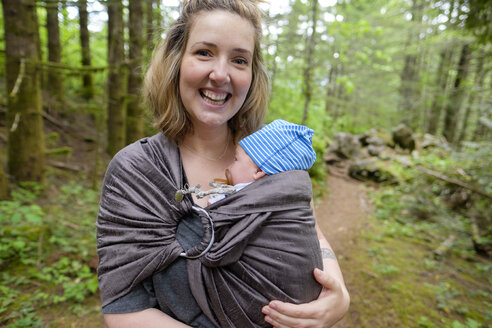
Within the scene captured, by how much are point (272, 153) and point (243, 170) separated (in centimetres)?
20

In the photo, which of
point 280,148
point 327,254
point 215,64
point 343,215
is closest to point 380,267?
point 343,215

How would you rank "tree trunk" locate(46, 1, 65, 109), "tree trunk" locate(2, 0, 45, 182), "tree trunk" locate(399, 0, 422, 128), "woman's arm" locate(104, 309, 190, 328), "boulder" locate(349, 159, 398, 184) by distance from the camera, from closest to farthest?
"woman's arm" locate(104, 309, 190, 328), "tree trunk" locate(2, 0, 45, 182), "tree trunk" locate(46, 1, 65, 109), "boulder" locate(349, 159, 398, 184), "tree trunk" locate(399, 0, 422, 128)

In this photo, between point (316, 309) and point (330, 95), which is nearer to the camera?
point (316, 309)

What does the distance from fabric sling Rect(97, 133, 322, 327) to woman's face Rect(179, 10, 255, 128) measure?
403 mm

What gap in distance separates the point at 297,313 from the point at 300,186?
0.58 m

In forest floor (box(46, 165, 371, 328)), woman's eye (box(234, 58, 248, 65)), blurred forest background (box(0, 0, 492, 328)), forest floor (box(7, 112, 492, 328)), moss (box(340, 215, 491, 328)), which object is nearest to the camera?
woman's eye (box(234, 58, 248, 65))

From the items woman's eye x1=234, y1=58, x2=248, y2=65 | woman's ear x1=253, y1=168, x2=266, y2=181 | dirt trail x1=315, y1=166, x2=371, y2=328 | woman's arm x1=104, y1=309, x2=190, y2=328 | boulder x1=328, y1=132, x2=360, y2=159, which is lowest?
dirt trail x1=315, y1=166, x2=371, y2=328

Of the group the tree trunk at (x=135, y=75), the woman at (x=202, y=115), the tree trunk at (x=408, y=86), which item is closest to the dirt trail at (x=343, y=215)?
the woman at (x=202, y=115)

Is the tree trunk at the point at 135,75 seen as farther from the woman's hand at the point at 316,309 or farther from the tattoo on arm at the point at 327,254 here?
the woman's hand at the point at 316,309

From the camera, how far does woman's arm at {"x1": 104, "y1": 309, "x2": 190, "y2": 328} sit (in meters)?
1.17

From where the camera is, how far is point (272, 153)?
1.46 metres

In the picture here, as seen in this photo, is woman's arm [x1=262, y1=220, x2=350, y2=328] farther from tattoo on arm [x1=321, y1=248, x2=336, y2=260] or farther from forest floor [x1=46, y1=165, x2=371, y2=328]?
forest floor [x1=46, y1=165, x2=371, y2=328]

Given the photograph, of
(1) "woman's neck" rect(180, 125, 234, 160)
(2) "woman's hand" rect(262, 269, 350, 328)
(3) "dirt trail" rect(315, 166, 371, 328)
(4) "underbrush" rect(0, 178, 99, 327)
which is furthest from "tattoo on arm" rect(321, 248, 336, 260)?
(4) "underbrush" rect(0, 178, 99, 327)

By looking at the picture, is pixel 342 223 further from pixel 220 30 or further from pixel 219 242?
pixel 220 30
